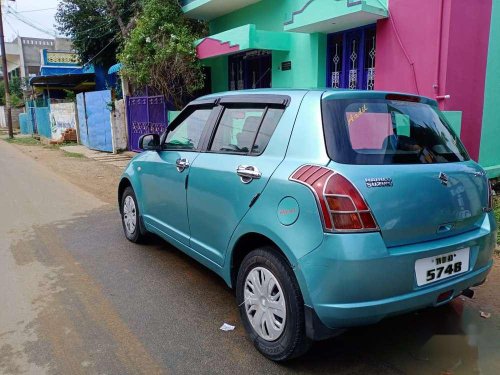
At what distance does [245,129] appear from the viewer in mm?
3262

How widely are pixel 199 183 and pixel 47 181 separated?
25.2 feet

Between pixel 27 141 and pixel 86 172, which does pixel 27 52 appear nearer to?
pixel 27 141

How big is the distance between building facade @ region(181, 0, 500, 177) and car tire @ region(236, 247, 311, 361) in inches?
183

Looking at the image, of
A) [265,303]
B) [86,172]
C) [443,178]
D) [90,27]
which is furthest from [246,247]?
[90,27]

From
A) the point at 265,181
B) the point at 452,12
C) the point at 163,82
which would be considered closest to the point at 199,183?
the point at 265,181

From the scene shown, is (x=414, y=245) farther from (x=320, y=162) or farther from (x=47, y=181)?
(x=47, y=181)


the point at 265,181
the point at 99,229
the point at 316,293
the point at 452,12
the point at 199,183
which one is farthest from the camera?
the point at 452,12

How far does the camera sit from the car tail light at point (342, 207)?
2361 millimetres

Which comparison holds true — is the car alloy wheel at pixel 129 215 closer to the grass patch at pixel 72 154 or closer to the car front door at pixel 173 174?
the car front door at pixel 173 174

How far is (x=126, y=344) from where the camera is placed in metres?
3.03

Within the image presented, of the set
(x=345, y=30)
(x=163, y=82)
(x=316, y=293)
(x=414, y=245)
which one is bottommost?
(x=316, y=293)

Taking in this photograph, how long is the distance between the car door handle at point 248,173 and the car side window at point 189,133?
840 mm

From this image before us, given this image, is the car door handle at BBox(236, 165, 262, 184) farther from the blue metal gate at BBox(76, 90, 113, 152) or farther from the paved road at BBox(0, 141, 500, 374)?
the blue metal gate at BBox(76, 90, 113, 152)

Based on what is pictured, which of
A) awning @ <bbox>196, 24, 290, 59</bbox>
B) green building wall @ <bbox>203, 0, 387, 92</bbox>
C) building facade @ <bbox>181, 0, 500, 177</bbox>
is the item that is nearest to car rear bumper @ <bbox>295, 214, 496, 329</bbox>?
building facade @ <bbox>181, 0, 500, 177</bbox>
